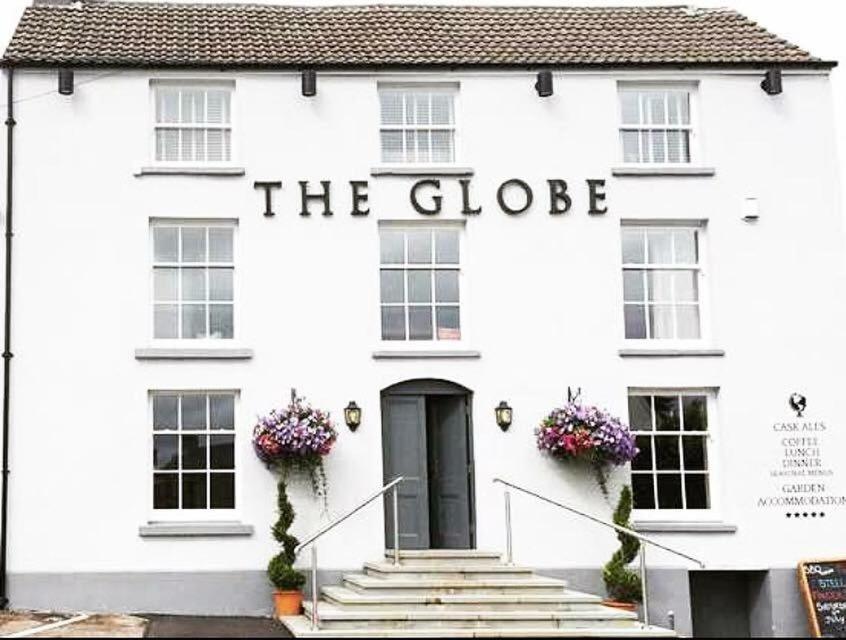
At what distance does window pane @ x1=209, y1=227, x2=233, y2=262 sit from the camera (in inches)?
728

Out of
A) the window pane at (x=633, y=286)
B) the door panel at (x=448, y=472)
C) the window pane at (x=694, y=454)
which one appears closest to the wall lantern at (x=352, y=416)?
the door panel at (x=448, y=472)

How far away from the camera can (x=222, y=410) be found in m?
18.2

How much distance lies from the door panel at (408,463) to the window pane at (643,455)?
9.30ft

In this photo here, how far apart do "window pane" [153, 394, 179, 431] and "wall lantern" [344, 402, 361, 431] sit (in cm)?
223

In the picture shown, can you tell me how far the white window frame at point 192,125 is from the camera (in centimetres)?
1848

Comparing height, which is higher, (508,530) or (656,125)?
(656,125)

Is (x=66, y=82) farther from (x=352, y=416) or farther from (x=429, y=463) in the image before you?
(x=429, y=463)

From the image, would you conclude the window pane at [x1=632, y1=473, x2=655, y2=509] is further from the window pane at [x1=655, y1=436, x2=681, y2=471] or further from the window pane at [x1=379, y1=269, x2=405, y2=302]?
the window pane at [x1=379, y1=269, x2=405, y2=302]

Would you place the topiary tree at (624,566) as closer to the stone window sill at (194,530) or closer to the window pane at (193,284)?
the stone window sill at (194,530)

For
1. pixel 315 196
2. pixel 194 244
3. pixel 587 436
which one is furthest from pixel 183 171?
pixel 587 436

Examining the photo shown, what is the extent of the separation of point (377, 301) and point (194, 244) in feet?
8.44

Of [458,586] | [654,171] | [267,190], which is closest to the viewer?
[458,586]

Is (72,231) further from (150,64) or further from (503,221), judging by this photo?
(503,221)

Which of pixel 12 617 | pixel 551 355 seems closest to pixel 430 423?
pixel 551 355
